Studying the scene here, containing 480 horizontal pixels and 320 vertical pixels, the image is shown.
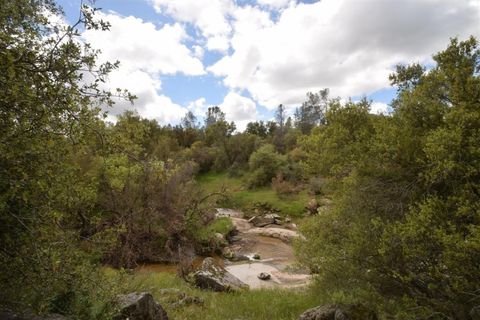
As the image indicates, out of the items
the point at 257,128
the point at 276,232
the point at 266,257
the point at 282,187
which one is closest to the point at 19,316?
the point at 266,257

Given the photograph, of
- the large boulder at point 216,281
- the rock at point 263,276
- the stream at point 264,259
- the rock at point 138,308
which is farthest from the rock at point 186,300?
the rock at point 263,276

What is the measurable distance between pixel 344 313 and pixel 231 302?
14.7 ft

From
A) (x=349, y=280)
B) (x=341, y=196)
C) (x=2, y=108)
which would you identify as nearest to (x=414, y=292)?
(x=349, y=280)

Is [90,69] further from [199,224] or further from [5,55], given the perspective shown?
[199,224]

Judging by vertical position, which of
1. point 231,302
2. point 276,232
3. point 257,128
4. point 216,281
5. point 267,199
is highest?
point 257,128

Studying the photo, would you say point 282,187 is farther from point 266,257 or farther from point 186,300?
point 186,300

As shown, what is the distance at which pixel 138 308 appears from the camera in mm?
7539

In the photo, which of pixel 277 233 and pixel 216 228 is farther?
pixel 277 233

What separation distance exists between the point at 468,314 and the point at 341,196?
4.03 metres

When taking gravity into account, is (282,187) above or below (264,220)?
above

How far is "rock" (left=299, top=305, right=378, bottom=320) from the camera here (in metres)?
8.12

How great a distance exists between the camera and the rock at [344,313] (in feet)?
26.6

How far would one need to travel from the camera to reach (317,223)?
10.3 metres

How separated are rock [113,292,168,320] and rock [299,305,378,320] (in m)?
3.78
